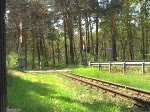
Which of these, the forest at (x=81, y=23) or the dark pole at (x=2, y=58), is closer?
the dark pole at (x=2, y=58)

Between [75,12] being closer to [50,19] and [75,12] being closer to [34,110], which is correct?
[50,19]

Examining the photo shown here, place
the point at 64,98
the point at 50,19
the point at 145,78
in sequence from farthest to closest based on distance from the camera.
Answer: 1. the point at 50,19
2. the point at 145,78
3. the point at 64,98

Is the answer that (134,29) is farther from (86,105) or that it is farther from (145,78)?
(86,105)

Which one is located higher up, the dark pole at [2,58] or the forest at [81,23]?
the forest at [81,23]

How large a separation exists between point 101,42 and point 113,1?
34.4 meters

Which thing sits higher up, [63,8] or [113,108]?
[63,8]

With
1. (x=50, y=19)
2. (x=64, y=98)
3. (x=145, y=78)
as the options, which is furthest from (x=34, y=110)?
(x=50, y=19)

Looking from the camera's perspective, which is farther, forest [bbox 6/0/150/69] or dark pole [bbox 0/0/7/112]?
forest [bbox 6/0/150/69]

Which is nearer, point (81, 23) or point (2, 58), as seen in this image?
point (2, 58)

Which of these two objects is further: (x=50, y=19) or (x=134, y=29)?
(x=134, y=29)

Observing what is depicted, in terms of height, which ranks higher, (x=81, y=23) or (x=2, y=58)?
(x=81, y=23)

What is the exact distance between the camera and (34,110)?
9.83 meters

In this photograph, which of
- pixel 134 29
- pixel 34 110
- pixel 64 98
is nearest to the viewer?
pixel 34 110

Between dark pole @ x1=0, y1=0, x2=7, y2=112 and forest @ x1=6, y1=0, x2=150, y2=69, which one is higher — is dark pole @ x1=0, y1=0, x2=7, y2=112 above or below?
below
